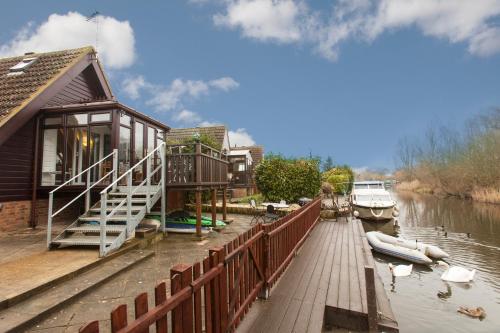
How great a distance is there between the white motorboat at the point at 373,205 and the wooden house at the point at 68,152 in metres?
10.5

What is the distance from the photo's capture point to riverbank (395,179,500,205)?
27991mm

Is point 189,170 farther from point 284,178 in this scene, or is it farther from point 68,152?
point 284,178

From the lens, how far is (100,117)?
950 centimetres

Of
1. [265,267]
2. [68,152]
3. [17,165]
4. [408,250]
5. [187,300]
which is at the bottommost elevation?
[408,250]

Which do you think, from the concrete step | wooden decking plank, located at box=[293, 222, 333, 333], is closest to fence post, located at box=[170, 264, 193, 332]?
wooden decking plank, located at box=[293, 222, 333, 333]

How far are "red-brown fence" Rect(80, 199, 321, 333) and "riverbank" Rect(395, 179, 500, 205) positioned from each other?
3221 cm

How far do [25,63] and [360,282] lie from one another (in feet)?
46.4

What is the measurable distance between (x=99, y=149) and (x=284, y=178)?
9239mm

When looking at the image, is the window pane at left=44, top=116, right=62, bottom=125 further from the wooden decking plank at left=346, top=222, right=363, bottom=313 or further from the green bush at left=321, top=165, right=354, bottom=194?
the green bush at left=321, top=165, right=354, bottom=194

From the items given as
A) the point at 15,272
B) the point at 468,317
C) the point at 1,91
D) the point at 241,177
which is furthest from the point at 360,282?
the point at 241,177

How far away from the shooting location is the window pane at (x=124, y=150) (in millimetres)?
9633

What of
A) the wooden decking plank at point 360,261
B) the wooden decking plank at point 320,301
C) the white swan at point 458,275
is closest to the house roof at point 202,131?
the wooden decking plank at point 360,261

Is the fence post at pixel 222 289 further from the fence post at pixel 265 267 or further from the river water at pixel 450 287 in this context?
the river water at pixel 450 287

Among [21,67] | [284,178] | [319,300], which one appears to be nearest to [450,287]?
[319,300]
